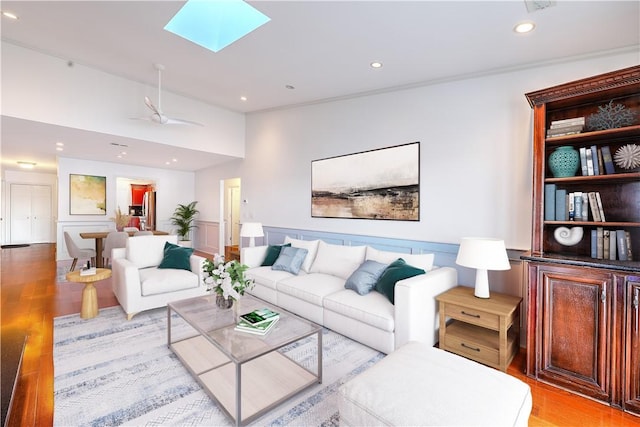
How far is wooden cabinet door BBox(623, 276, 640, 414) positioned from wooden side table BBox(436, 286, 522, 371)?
625 millimetres

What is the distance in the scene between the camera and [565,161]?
7.27ft

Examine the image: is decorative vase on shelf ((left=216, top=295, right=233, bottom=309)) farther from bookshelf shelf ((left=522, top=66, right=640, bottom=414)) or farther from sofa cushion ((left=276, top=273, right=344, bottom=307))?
bookshelf shelf ((left=522, top=66, right=640, bottom=414))

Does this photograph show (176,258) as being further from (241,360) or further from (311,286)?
(241,360)

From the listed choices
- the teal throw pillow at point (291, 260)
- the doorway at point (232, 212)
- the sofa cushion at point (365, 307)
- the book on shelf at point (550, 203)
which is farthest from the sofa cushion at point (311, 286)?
the doorway at point (232, 212)

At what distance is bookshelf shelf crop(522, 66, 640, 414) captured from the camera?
1832 mm

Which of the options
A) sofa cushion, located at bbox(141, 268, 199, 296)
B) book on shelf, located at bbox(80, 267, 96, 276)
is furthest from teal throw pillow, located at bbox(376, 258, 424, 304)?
book on shelf, located at bbox(80, 267, 96, 276)

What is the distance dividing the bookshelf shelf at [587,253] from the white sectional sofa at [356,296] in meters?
0.77

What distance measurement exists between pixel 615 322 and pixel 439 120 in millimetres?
2244

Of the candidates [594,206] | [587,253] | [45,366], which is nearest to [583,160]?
[594,206]

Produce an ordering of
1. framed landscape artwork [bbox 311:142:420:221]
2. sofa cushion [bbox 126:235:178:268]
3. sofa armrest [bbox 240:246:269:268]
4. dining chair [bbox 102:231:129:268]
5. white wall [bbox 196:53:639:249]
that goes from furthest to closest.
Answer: dining chair [bbox 102:231:129:268] → sofa armrest [bbox 240:246:269:268] → sofa cushion [bbox 126:235:178:268] → framed landscape artwork [bbox 311:142:420:221] → white wall [bbox 196:53:639:249]

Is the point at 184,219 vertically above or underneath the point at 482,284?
above

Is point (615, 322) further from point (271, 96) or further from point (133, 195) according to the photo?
point (133, 195)

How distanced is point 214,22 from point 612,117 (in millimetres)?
3574

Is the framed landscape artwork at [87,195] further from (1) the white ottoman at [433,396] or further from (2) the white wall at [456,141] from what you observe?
(1) the white ottoman at [433,396]
